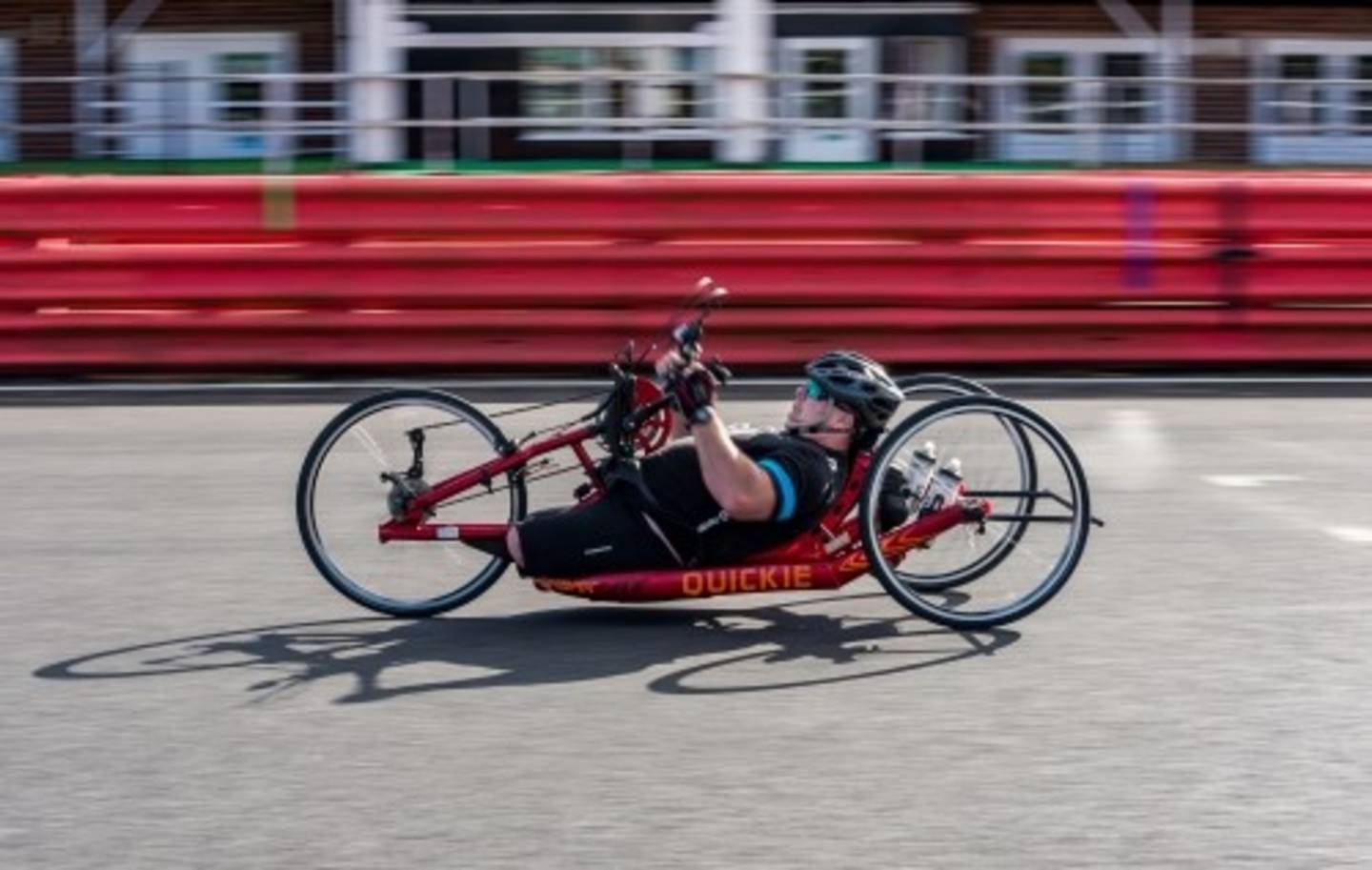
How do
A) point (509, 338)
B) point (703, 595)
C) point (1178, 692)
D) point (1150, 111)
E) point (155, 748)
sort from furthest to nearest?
point (1150, 111), point (509, 338), point (703, 595), point (1178, 692), point (155, 748)

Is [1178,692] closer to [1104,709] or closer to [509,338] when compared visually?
[1104,709]

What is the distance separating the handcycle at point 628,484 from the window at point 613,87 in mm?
12122

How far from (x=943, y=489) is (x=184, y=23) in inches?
948

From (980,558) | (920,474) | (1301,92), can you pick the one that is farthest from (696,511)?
(1301,92)

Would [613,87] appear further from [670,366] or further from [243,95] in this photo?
[670,366]

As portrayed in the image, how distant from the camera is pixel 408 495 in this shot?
7.25m

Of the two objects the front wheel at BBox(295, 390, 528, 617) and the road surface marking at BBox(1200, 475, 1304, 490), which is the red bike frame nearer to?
the front wheel at BBox(295, 390, 528, 617)

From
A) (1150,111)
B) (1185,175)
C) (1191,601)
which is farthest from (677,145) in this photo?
(1191,601)

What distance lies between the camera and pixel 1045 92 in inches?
1078

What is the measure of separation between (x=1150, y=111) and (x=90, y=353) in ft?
42.5

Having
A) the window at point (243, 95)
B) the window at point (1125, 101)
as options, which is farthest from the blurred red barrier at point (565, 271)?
the window at point (1125, 101)

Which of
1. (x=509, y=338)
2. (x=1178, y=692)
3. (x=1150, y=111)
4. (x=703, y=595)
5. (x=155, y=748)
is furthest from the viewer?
(x=1150, y=111)

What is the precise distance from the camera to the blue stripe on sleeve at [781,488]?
273 inches

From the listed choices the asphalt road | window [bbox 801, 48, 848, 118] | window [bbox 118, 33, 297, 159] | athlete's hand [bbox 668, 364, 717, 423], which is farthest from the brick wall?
athlete's hand [bbox 668, 364, 717, 423]
